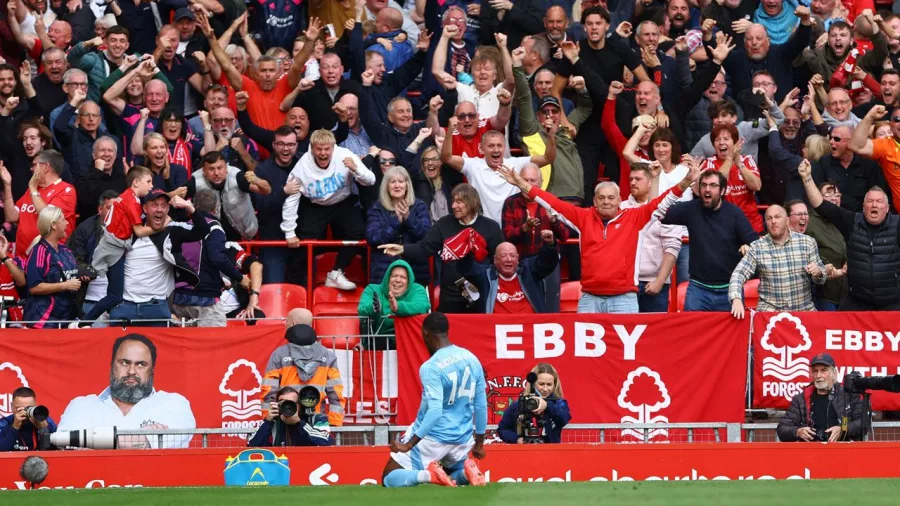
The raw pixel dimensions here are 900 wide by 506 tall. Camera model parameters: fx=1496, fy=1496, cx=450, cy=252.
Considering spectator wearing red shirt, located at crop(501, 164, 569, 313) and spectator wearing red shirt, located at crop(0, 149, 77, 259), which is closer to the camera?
spectator wearing red shirt, located at crop(501, 164, 569, 313)

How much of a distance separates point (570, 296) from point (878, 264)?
10.7 feet

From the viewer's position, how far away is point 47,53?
17078 millimetres

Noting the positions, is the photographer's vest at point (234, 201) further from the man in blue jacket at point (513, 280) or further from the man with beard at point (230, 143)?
the man in blue jacket at point (513, 280)

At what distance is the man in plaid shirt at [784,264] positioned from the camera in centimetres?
1452

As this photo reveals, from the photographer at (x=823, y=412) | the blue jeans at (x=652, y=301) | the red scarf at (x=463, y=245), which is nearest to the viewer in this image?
the photographer at (x=823, y=412)

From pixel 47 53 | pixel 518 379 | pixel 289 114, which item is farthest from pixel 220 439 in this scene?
pixel 47 53

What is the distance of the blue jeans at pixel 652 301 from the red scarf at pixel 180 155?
201 inches

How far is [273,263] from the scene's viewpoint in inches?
628

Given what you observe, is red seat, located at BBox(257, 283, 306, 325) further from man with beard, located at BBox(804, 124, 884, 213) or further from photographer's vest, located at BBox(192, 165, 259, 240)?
man with beard, located at BBox(804, 124, 884, 213)

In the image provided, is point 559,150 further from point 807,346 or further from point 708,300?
point 807,346

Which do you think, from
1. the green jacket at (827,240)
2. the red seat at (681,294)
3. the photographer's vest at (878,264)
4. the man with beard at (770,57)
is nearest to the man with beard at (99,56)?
the red seat at (681,294)

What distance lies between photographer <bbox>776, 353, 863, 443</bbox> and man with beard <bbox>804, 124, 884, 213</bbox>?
3.51 metres

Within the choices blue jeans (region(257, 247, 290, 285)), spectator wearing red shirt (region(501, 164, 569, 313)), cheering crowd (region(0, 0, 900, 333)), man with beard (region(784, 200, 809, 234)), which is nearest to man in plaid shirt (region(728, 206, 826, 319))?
cheering crowd (region(0, 0, 900, 333))

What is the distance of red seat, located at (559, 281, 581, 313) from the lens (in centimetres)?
1606
